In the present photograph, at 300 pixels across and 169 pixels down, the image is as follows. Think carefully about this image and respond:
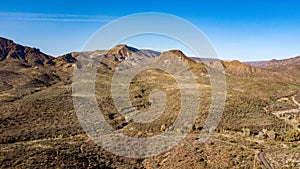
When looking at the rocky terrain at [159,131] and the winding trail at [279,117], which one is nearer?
the winding trail at [279,117]

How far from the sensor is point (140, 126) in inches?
1791

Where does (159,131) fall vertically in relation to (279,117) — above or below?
below

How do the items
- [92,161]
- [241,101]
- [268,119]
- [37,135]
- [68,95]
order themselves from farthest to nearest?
[68,95], [241,101], [268,119], [37,135], [92,161]

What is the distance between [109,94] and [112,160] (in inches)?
1779

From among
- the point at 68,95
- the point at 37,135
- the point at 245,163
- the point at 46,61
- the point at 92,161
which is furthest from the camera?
the point at 46,61

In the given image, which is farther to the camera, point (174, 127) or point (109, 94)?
point (109, 94)

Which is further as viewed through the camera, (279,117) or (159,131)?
(279,117)

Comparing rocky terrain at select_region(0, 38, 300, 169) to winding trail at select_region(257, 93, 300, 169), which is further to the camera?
rocky terrain at select_region(0, 38, 300, 169)

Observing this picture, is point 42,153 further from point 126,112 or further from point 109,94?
point 109,94

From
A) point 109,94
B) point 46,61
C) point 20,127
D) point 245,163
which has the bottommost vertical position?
point 245,163

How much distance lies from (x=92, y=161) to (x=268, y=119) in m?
29.0

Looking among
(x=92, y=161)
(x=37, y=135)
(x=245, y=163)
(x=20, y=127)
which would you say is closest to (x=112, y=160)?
(x=92, y=161)

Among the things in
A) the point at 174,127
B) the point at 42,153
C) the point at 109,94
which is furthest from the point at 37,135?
the point at 109,94

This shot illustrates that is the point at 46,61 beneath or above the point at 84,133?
above
